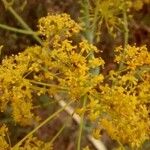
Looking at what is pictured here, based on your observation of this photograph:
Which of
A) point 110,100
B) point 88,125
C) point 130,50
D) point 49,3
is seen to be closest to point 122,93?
point 110,100

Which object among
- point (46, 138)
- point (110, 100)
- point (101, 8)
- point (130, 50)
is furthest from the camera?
point (46, 138)

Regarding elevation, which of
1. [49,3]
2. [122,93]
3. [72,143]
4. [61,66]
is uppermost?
[49,3]

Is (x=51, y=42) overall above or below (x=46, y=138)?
above

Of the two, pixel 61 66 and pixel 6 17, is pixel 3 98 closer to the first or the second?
pixel 61 66

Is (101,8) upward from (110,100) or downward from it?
upward

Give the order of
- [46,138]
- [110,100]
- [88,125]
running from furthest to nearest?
1. [46,138]
2. [88,125]
3. [110,100]

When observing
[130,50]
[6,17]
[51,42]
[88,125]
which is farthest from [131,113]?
[6,17]

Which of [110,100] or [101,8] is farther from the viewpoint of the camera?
[101,8]

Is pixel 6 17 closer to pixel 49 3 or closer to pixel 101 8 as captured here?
pixel 49 3

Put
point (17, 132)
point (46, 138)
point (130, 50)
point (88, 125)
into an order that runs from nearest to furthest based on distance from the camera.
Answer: point (130, 50), point (88, 125), point (17, 132), point (46, 138)
